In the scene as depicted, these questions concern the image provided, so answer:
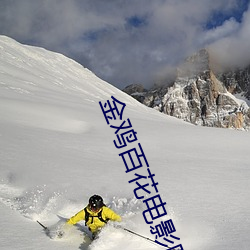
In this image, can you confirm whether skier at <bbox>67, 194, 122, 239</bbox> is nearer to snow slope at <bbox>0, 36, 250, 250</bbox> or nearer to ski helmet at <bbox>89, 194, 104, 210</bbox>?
ski helmet at <bbox>89, 194, 104, 210</bbox>

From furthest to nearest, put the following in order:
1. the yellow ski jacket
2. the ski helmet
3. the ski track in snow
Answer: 1. the yellow ski jacket
2. the ski helmet
3. the ski track in snow

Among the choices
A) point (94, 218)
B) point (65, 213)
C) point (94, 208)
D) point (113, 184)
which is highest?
point (113, 184)

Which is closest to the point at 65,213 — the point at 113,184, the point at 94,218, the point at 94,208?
the point at 94,218

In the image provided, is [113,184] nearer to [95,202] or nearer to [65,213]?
[65,213]

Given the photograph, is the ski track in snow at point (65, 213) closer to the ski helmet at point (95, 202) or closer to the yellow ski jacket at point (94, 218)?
the yellow ski jacket at point (94, 218)

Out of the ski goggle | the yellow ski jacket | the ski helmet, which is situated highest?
the ski helmet

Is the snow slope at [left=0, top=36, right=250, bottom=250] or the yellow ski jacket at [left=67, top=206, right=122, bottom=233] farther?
the yellow ski jacket at [left=67, top=206, right=122, bottom=233]

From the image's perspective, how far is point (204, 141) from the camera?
45.7ft

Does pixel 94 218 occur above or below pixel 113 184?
below

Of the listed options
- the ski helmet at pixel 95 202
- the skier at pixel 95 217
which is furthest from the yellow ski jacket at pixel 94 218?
the ski helmet at pixel 95 202

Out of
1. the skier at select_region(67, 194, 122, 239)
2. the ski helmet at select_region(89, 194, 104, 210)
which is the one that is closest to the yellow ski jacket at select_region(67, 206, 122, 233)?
the skier at select_region(67, 194, 122, 239)

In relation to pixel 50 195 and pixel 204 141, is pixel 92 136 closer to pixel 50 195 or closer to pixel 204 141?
pixel 204 141

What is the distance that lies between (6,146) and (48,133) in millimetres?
3007

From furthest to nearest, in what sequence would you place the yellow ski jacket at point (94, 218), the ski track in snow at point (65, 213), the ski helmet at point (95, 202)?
the yellow ski jacket at point (94, 218) → the ski helmet at point (95, 202) → the ski track in snow at point (65, 213)
